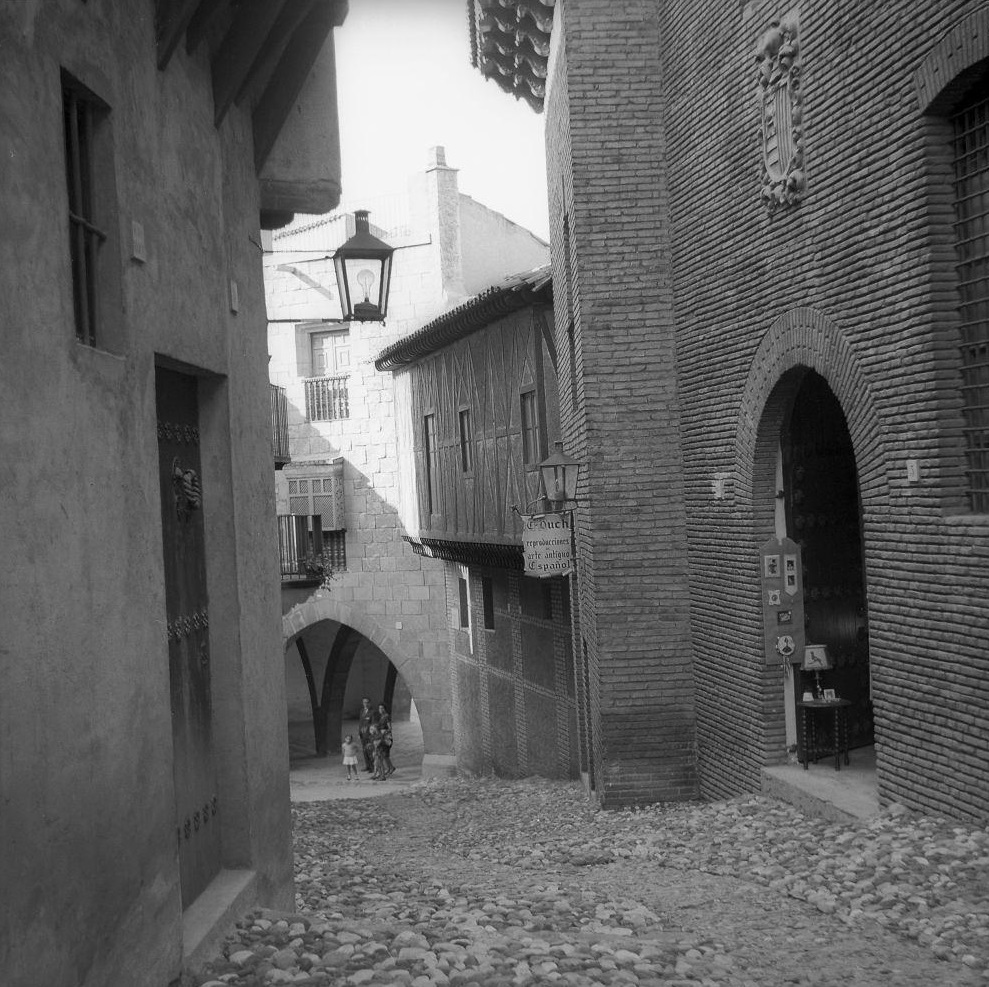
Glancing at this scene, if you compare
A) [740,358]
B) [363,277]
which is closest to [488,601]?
[740,358]

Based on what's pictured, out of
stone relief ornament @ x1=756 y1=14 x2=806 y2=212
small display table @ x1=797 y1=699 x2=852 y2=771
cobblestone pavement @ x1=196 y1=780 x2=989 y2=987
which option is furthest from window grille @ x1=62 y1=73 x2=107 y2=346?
small display table @ x1=797 y1=699 x2=852 y2=771

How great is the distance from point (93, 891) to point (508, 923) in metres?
2.73

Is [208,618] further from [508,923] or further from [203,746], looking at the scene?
[508,923]

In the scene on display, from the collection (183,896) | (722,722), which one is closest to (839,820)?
(722,722)

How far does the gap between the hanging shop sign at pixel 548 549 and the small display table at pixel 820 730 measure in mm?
2808

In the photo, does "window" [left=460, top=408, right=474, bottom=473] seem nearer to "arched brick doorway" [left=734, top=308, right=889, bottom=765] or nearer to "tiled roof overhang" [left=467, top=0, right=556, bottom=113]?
"tiled roof overhang" [left=467, top=0, right=556, bottom=113]

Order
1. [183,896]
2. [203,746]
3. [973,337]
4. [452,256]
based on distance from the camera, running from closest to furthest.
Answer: [183,896], [203,746], [973,337], [452,256]

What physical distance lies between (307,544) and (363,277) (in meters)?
19.2

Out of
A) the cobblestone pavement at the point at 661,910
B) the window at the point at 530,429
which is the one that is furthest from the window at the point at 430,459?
the cobblestone pavement at the point at 661,910

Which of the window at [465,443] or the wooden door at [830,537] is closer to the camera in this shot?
the wooden door at [830,537]

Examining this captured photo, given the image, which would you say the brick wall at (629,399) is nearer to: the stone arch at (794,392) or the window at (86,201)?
the stone arch at (794,392)

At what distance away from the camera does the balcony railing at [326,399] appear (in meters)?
28.1

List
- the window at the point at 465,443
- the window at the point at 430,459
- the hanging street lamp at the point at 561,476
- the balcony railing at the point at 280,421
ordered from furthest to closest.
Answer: the balcony railing at the point at 280,421
the window at the point at 430,459
the window at the point at 465,443
the hanging street lamp at the point at 561,476

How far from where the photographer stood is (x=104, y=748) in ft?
14.1
